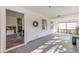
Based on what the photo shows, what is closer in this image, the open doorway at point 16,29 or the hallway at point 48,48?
the hallway at point 48,48

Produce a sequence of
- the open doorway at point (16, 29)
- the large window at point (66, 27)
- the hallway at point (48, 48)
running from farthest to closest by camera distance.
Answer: the large window at point (66, 27) → the open doorway at point (16, 29) → the hallway at point (48, 48)

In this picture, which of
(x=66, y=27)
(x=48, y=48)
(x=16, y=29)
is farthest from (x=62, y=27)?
(x=48, y=48)

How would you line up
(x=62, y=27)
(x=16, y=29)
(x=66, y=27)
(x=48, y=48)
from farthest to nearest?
(x=62, y=27)
(x=66, y=27)
(x=16, y=29)
(x=48, y=48)

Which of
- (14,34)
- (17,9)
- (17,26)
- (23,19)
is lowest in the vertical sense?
(14,34)

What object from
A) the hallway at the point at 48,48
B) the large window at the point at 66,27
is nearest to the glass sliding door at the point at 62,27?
the large window at the point at 66,27

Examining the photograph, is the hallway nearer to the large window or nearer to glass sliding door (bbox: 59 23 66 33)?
the large window

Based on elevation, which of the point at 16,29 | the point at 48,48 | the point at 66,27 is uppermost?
the point at 66,27

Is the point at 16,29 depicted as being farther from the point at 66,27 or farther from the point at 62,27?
the point at 62,27

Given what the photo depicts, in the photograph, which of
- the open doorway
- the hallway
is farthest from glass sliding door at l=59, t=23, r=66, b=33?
the open doorway

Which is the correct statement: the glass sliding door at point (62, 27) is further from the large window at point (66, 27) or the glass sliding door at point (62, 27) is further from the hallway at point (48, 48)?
the hallway at point (48, 48)

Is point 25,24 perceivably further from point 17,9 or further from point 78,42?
point 78,42
